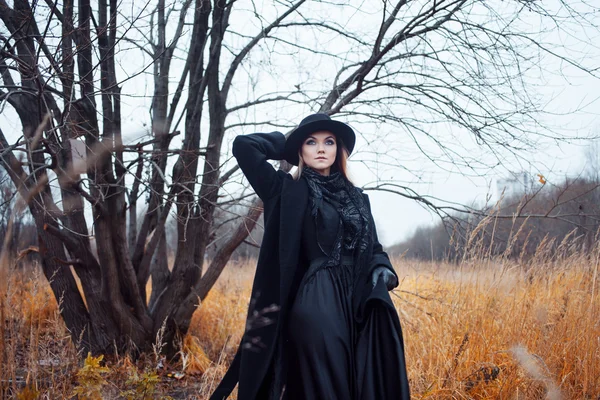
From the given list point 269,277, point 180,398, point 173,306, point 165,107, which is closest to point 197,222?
point 173,306

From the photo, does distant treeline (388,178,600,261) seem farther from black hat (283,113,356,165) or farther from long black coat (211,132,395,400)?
long black coat (211,132,395,400)

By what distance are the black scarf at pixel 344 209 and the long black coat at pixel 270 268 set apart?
2.6 inches

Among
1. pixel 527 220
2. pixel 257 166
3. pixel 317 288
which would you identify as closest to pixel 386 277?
pixel 317 288

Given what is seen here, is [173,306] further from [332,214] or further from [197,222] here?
[332,214]

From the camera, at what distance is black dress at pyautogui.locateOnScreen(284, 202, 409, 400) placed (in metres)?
2.48

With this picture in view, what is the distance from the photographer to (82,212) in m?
4.90

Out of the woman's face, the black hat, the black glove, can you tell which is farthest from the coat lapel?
the black glove

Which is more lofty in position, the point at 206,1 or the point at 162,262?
the point at 206,1

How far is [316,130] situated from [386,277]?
0.93 metres

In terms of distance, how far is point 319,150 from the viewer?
297 centimetres

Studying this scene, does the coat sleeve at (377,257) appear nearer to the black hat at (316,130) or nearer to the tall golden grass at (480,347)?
A: the black hat at (316,130)

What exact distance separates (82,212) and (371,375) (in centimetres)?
346

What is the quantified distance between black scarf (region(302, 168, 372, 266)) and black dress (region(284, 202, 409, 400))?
0.34 feet

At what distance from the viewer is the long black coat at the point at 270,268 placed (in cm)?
272
